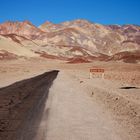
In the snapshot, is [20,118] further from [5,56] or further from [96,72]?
[5,56]

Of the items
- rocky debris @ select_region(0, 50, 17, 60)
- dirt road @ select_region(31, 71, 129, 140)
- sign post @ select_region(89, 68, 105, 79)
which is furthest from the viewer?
rocky debris @ select_region(0, 50, 17, 60)

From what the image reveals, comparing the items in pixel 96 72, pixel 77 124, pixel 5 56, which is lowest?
pixel 77 124

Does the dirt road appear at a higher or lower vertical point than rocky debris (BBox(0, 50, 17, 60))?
lower

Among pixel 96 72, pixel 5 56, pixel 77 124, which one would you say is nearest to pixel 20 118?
pixel 77 124

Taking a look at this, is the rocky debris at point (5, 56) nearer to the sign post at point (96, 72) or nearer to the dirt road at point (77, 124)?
the sign post at point (96, 72)

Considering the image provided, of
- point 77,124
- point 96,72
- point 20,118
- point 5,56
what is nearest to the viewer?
point 77,124

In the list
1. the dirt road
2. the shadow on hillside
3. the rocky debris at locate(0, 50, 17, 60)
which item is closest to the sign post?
the shadow on hillside

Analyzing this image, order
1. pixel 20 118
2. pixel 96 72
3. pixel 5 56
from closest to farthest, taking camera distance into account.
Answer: pixel 20 118, pixel 96 72, pixel 5 56

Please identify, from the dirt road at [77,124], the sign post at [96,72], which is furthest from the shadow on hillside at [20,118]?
the sign post at [96,72]

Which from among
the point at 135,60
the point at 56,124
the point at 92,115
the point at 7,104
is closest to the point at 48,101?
the point at 7,104

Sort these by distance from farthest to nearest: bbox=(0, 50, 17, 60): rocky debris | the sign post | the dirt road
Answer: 1. bbox=(0, 50, 17, 60): rocky debris
2. the sign post
3. the dirt road

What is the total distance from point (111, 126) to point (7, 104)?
258 inches

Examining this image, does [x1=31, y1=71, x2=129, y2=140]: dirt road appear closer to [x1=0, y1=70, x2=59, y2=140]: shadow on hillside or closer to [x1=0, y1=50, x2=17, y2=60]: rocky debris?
[x1=0, y1=70, x2=59, y2=140]: shadow on hillside

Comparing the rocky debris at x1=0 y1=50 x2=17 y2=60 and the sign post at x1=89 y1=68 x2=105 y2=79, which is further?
the rocky debris at x1=0 y1=50 x2=17 y2=60
